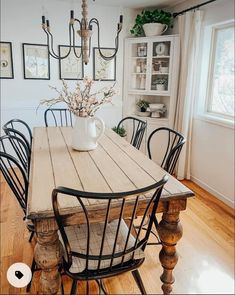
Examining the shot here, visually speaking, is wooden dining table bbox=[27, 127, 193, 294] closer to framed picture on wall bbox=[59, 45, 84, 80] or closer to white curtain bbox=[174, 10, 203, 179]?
white curtain bbox=[174, 10, 203, 179]

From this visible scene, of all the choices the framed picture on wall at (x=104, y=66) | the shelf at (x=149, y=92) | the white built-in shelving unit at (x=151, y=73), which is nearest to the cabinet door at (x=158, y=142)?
the white built-in shelving unit at (x=151, y=73)

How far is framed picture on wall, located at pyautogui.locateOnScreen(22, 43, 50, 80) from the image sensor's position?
12.1ft

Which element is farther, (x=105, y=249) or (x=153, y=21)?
(x=153, y=21)

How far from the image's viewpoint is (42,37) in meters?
3.71

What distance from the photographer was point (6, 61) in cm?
362

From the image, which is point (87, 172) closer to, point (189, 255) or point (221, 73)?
point (189, 255)

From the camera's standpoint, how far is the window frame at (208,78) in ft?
10.2

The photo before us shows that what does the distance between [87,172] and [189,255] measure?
1159mm

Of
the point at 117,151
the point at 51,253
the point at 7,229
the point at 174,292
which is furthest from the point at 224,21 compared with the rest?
the point at 7,229

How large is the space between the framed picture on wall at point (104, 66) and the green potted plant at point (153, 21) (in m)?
0.56

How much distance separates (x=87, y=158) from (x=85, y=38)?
2.90ft

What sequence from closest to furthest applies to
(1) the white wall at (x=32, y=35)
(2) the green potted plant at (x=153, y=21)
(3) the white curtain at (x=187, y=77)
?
(3) the white curtain at (x=187, y=77) < (1) the white wall at (x=32, y=35) < (2) the green potted plant at (x=153, y=21)

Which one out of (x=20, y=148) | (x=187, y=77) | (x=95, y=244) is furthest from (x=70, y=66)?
(x=95, y=244)

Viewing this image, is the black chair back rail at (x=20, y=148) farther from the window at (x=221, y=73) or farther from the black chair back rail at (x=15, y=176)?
the window at (x=221, y=73)
